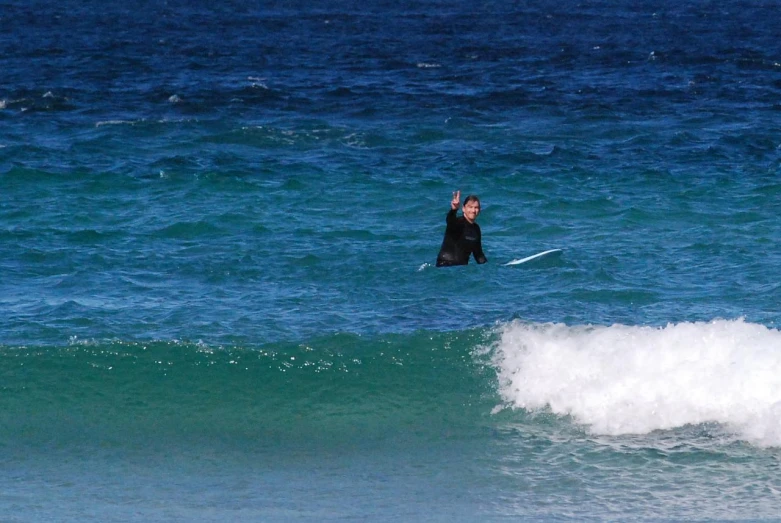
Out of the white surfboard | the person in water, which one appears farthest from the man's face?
the white surfboard

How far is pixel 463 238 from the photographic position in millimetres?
15031

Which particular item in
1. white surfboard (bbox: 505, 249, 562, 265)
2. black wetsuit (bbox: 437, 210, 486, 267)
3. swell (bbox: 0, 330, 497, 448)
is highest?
white surfboard (bbox: 505, 249, 562, 265)

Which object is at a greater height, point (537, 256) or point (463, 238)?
point (537, 256)

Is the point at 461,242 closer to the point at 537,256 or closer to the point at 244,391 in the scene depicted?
the point at 244,391

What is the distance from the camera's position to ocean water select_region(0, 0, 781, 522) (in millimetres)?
11570

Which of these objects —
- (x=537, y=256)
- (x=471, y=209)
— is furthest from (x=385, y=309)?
(x=537, y=256)

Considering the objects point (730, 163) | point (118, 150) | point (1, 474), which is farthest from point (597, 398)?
point (118, 150)

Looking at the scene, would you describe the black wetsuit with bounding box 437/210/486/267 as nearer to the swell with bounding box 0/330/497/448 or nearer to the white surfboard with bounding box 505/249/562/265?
the swell with bounding box 0/330/497/448

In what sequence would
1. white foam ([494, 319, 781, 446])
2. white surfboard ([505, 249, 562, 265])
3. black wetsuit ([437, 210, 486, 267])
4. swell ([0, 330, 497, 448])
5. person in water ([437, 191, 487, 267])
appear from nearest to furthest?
1. white foam ([494, 319, 781, 446])
2. swell ([0, 330, 497, 448])
3. person in water ([437, 191, 487, 267])
4. black wetsuit ([437, 210, 486, 267])
5. white surfboard ([505, 249, 562, 265])

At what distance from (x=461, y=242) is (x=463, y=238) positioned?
0.07 meters

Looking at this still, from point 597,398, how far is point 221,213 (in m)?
10.6

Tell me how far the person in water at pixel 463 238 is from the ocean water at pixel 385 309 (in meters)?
1.07

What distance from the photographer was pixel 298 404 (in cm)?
1388

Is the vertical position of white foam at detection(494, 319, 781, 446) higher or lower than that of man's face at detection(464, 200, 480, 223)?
lower
